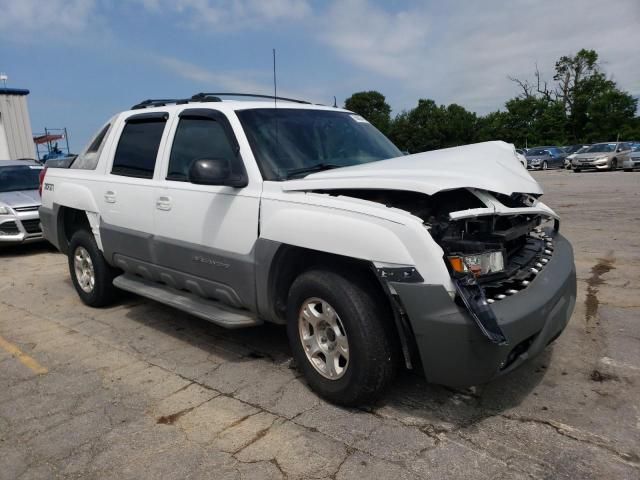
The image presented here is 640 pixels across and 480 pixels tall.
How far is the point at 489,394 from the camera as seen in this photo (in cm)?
330

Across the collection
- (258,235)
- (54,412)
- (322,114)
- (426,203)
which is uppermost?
(322,114)

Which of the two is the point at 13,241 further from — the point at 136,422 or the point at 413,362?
the point at 413,362

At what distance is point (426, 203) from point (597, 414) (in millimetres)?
1521

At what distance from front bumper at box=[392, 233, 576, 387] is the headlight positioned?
158mm

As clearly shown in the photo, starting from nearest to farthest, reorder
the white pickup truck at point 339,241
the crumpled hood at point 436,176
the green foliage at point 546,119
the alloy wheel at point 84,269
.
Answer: the white pickup truck at point 339,241 < the crumpled hood at point 436,176 < the alloy wheel at point 84,269 < the green foliage at point 546,119

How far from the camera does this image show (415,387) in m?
3.43

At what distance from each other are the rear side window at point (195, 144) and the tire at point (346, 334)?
1.24 meters

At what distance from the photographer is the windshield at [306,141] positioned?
12.1 ft

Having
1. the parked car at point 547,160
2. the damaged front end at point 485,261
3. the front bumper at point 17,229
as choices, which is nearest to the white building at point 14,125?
the front bumper at point 17,229

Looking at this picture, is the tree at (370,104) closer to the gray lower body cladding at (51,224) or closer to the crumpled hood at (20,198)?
the crumpled hood at (20,198)

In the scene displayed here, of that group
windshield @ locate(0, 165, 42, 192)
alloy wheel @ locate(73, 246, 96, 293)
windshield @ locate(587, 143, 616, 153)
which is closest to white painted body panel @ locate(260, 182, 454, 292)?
alloy wheel @ locate(73, 246, 96, 293)

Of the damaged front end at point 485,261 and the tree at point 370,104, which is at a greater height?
the tree at point 370,104

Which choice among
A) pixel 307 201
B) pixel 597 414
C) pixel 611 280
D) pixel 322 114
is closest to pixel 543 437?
pixel 597 414

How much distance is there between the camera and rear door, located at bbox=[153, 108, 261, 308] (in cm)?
358
